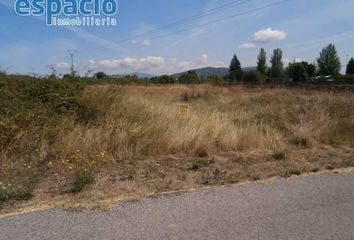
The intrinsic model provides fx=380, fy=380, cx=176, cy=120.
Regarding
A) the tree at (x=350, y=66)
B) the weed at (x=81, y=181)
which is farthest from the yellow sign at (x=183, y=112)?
the tree at (x=350, y=66)

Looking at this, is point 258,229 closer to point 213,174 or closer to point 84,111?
point 213,174

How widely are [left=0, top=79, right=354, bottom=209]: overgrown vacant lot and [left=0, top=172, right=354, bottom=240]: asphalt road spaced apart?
0.60m

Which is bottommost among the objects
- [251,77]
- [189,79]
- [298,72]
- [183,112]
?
[183,112]

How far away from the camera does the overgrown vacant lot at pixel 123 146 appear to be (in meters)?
5.54

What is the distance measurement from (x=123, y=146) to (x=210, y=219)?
3506 mm

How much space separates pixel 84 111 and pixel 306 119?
6.13m

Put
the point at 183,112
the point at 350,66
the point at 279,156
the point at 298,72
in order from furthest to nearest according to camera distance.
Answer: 1. the point at 350,66
2. the point at 298,72
3. the point at 183,112
4. the point at 279,156

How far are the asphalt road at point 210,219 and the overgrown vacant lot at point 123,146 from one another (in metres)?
0.60

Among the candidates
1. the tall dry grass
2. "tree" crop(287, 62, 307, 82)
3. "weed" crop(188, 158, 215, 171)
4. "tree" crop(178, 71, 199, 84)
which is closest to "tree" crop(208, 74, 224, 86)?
"tree" crop(178, 71, 199, 84)

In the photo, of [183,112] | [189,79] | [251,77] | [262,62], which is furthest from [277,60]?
[183,112]

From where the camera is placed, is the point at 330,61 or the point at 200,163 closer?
the point at 200,163

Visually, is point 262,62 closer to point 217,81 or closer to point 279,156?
point 217,81

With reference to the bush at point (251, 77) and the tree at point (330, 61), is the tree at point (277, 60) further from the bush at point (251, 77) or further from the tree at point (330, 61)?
the bush at point (251, 77)

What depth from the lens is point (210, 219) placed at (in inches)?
165
